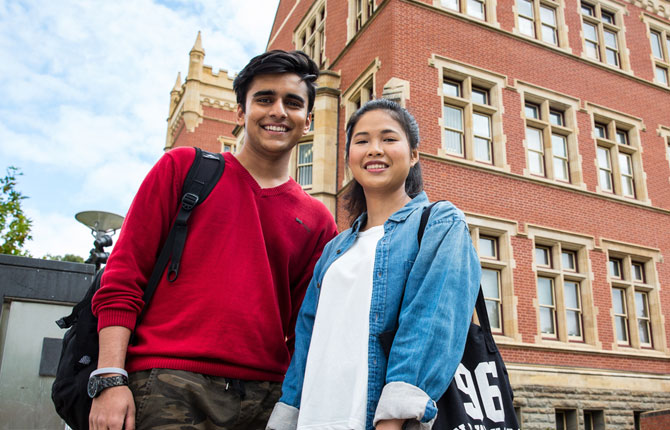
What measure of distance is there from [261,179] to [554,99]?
1350 centimetres

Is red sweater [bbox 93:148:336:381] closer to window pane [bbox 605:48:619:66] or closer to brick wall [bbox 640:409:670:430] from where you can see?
brick wall [bbox 640:409:670:430]

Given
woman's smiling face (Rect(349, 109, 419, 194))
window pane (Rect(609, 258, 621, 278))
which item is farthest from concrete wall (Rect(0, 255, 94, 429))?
window pane (Rect(609, 258, 621, 278))

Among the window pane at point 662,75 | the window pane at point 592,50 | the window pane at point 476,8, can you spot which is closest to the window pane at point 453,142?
the window pane at point 476,8

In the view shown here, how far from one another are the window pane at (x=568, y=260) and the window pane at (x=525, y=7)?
654 centimetres

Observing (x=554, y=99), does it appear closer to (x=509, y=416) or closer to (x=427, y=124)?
(x=427, y=124)

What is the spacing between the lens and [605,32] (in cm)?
1641

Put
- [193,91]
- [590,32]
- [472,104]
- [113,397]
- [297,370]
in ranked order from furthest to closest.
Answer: [193,91] < [590,32] < [472,104] < [297,370] < [113,397]

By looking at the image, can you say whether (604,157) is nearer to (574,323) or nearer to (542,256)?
(542,256)

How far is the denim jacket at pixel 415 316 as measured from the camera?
166 centimetres

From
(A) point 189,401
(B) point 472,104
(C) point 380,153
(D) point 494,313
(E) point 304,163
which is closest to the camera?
(A) point 189,401

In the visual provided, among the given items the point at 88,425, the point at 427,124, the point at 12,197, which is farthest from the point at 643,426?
the point at 12,197

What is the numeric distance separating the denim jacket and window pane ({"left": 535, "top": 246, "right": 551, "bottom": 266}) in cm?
1192

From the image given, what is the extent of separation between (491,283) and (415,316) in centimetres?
1115

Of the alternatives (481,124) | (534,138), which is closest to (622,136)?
(534,138)
